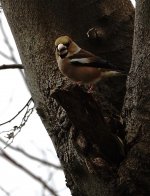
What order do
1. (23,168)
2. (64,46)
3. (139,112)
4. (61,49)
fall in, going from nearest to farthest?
(139,112)
(64,46)
(61,49)
(23,168)

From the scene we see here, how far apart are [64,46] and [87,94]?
30.4 inches

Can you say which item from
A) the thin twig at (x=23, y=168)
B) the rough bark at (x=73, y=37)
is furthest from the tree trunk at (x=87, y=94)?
the thin twig at (x=23, y=168)

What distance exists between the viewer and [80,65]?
123 inches

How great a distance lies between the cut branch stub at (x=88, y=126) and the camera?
2.20 meters

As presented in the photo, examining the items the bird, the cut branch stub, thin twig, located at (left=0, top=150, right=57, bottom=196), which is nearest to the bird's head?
the bird

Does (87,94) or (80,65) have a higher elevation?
(80,65)

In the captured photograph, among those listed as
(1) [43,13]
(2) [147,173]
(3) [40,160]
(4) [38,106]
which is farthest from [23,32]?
(3) [40,160]

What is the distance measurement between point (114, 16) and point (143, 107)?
882 millimetres

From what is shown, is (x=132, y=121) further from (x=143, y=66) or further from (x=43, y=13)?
(x=43, y=13)

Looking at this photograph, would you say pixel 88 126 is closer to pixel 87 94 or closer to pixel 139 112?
pixel 87 94

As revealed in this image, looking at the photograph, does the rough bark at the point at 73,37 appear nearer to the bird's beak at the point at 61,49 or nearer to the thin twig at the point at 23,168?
the bird's beak at the point at 61,49

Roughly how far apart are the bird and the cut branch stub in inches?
25.4

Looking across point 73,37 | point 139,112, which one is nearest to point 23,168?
point 73,37

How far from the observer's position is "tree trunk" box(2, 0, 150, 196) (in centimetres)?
229
